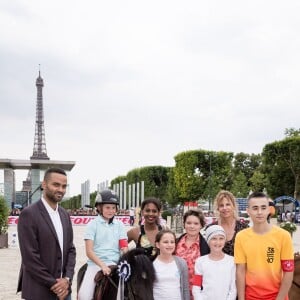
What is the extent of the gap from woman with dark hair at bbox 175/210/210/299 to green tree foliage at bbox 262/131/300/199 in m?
41.0

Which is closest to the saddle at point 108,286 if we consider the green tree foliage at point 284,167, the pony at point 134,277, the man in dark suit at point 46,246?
the pony at point 134,277

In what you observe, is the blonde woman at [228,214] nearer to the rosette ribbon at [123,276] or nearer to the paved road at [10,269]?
the rosette ribbon at [123,276]

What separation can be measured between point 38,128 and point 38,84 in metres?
11.5

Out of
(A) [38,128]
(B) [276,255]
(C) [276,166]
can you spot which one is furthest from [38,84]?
(B) [276,255]

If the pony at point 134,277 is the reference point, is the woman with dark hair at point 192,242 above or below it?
above

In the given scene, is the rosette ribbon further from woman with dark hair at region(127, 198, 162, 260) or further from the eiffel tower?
the eiffel tower

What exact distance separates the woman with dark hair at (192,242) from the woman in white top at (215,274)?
29 cm

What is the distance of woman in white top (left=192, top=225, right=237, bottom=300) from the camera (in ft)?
12.8

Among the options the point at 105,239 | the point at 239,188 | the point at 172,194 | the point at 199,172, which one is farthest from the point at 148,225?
the point at 239,188

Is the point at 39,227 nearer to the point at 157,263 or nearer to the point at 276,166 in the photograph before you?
the point at 157,263

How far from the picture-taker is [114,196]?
476cm

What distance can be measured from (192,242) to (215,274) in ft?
2.03

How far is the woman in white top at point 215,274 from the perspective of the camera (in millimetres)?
3896

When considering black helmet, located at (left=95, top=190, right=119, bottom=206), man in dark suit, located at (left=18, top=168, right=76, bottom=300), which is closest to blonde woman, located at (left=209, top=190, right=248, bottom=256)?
black helmet, located at (left=95, top=190, right=119, bottom=206)
